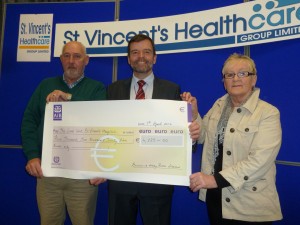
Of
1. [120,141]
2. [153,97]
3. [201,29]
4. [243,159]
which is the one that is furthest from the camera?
[201,29]

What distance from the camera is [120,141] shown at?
1.83m

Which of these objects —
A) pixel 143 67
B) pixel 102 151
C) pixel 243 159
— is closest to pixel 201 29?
pixel 143 67

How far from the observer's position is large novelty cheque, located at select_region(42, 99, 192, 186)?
5.71 ft

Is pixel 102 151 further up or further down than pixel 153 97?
further down

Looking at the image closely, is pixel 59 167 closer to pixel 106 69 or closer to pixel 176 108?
pixel 176 108

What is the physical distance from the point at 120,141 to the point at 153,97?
43 cm

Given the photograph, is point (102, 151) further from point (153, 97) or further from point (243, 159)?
point (243, 159)

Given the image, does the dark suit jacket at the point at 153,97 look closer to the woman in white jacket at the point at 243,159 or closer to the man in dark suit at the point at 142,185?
the man in dark suit at the point at 142,185

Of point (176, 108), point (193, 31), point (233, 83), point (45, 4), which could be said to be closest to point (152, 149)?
point (176, 108)

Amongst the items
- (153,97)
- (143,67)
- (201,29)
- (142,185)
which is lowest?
(142,185)

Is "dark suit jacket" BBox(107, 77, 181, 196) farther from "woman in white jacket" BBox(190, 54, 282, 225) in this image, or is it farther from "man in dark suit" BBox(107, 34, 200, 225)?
"woman in white jacket" BBox(190, 54, 282, 225)

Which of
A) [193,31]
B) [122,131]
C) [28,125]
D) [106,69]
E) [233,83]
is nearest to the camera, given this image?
[233,83]

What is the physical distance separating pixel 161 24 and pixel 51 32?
4.34 ft

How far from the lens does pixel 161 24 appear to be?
8.41ft
